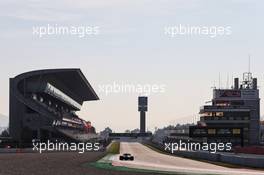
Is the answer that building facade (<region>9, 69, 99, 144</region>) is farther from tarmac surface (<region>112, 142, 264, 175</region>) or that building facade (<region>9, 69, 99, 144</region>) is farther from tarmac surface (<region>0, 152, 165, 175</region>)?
tarmac surface (<region>0, 152, 165, 175</region>)

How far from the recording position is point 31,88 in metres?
147

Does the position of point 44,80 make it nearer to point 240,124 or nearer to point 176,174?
point 240,124

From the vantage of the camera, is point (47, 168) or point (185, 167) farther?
point (185, 167)

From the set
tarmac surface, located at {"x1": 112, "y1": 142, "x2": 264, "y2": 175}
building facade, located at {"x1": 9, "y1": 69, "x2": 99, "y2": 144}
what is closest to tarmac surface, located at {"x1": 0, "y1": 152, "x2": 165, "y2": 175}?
tarmac surface, located at {"x1": 112, "y1": 142, "x2": 264, "y2": 175}

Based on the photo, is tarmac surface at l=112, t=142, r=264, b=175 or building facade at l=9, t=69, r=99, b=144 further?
building facade at l=9, t=69, r=99, b=144

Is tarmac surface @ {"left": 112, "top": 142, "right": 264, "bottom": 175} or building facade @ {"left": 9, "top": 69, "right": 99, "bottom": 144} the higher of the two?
building facade @ {"left": 9, "top": 69, "right": 99, "bottom": 144}
